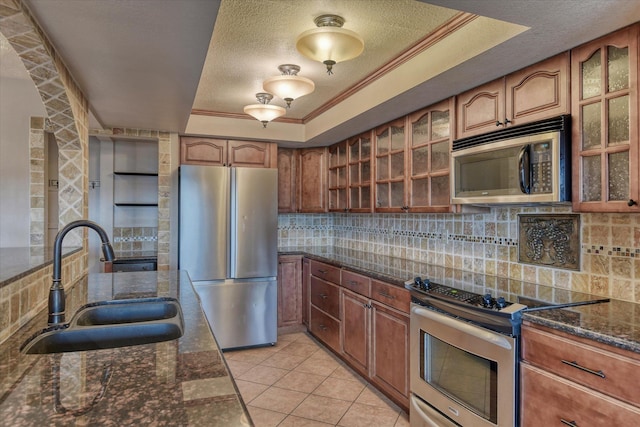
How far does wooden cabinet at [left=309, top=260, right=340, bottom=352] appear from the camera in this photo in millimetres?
3553

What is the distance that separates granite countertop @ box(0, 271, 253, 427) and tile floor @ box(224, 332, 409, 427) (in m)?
1.66

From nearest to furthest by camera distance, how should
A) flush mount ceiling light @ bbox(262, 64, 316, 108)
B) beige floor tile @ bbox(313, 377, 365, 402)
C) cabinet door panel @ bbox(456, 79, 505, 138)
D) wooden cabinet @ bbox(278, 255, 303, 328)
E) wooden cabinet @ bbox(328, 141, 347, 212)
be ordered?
cabinet door panel @ bbox(456, 79, 505, 138), flush mount ceiling light @ bbox(262, 64, 316, 108), beige floor tile @ bbox(313, 377, 365, 402), wooden cabinet @ bbox(328, 141, 347, 212), wooden cabinet @ bbox(278, 255, 303, 328)

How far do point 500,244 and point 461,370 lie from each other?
0.96 metres

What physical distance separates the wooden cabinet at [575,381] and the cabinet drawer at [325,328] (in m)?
2.01

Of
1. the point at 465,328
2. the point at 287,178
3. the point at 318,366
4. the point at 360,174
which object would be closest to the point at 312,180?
the point at 287,178

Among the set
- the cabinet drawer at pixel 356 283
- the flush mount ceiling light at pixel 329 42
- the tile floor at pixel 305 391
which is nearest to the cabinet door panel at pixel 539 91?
the flush mount ceiling light at pixel 329 42

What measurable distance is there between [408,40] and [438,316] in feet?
5.23

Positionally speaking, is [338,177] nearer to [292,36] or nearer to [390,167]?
[390,167]

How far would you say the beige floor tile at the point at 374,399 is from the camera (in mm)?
2734

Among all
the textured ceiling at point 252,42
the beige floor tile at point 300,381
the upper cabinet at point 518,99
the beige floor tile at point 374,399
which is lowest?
the beige floor tile at point 300,381

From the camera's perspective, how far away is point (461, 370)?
2045 millimetres

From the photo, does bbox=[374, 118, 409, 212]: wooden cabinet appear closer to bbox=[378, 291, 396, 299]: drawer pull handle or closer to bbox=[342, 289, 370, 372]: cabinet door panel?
bbox=[378, 291, 396, 299]: drawer pull handle

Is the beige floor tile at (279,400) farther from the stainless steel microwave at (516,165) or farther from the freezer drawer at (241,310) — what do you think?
the stainless steel microwave at (516,165)

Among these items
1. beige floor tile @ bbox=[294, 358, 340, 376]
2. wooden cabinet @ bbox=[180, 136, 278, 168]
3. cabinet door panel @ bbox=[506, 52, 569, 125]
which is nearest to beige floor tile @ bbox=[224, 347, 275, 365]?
beige floor tile @ bbox=[294, 358, 340, 376]
